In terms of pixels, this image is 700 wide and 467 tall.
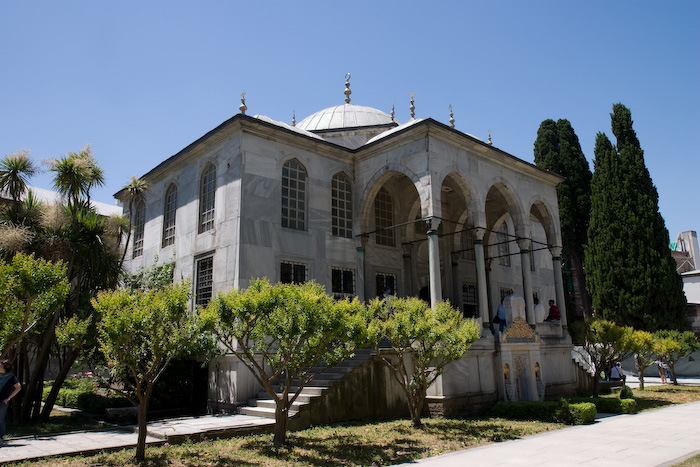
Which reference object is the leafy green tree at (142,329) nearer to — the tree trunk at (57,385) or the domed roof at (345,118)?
the tree trunk at (57,385)

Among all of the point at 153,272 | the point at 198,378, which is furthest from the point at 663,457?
A: the point at 153,272

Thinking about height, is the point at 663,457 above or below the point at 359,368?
below

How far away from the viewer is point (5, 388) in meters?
9.59

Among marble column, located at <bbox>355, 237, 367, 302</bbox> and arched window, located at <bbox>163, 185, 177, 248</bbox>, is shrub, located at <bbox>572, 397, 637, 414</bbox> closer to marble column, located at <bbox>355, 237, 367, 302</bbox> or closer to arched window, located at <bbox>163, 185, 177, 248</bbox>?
marble column, located at <bbox>355, 237, 367, 302</bbox>

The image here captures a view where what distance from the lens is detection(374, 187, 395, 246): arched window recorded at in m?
20.8

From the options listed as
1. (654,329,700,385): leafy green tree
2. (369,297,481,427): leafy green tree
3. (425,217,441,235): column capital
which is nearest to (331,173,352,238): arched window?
(425,217,441,235): column capital

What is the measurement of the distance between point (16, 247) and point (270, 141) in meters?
8.07

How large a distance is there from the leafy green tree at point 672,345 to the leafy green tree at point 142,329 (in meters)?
20.1

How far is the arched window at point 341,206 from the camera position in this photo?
762 inches

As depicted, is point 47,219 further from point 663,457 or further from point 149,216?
point 663,457

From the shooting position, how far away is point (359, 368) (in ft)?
47.5

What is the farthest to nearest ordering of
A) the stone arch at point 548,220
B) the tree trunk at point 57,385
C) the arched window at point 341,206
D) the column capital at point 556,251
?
1. the stone arch at point 548,220
2. the column capital at point 556,251
3. the arched window at point 341,206
4. the tree trunk at point 57,385

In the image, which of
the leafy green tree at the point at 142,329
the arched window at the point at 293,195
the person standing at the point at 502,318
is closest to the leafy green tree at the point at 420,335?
the leafy green tree at the point at 142,329

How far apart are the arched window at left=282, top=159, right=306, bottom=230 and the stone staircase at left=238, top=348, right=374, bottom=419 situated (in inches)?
200
